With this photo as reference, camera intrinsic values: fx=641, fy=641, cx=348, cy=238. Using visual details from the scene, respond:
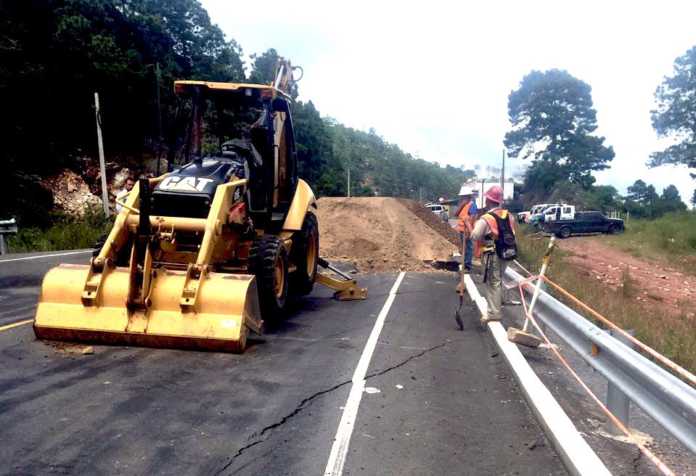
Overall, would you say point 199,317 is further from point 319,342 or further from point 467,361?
point 467,361

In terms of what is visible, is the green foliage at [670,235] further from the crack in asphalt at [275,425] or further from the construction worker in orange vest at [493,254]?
the crack in asphalt at [275,425]

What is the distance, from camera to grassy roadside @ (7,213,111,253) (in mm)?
19953

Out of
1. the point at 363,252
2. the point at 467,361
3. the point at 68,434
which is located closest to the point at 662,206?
the point at 363,252

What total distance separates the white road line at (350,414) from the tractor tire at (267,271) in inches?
53.3

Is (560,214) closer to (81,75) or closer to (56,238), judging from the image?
(81,75)

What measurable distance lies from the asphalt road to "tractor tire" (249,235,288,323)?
53 centimetres

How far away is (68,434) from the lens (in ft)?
15.1

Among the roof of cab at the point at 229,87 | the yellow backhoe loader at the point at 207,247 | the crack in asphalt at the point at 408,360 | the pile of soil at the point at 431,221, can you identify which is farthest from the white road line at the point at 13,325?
the pile of soil at the point at 431,221

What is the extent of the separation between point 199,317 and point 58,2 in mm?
27397

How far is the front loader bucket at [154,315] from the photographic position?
6789mm

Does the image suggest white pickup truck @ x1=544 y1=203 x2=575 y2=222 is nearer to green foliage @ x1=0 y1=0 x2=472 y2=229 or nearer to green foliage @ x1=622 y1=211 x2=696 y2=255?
green foliage @ x1=622 y1=211 x2=696 y2=255

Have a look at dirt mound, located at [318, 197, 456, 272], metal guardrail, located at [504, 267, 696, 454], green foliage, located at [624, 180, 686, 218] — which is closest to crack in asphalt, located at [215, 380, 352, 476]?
metal guardrail, located at [504, 267, 696, 454]

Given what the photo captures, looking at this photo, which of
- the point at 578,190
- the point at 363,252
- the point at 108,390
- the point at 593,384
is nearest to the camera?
the point at 108,390

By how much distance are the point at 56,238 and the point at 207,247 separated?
50.6ft
